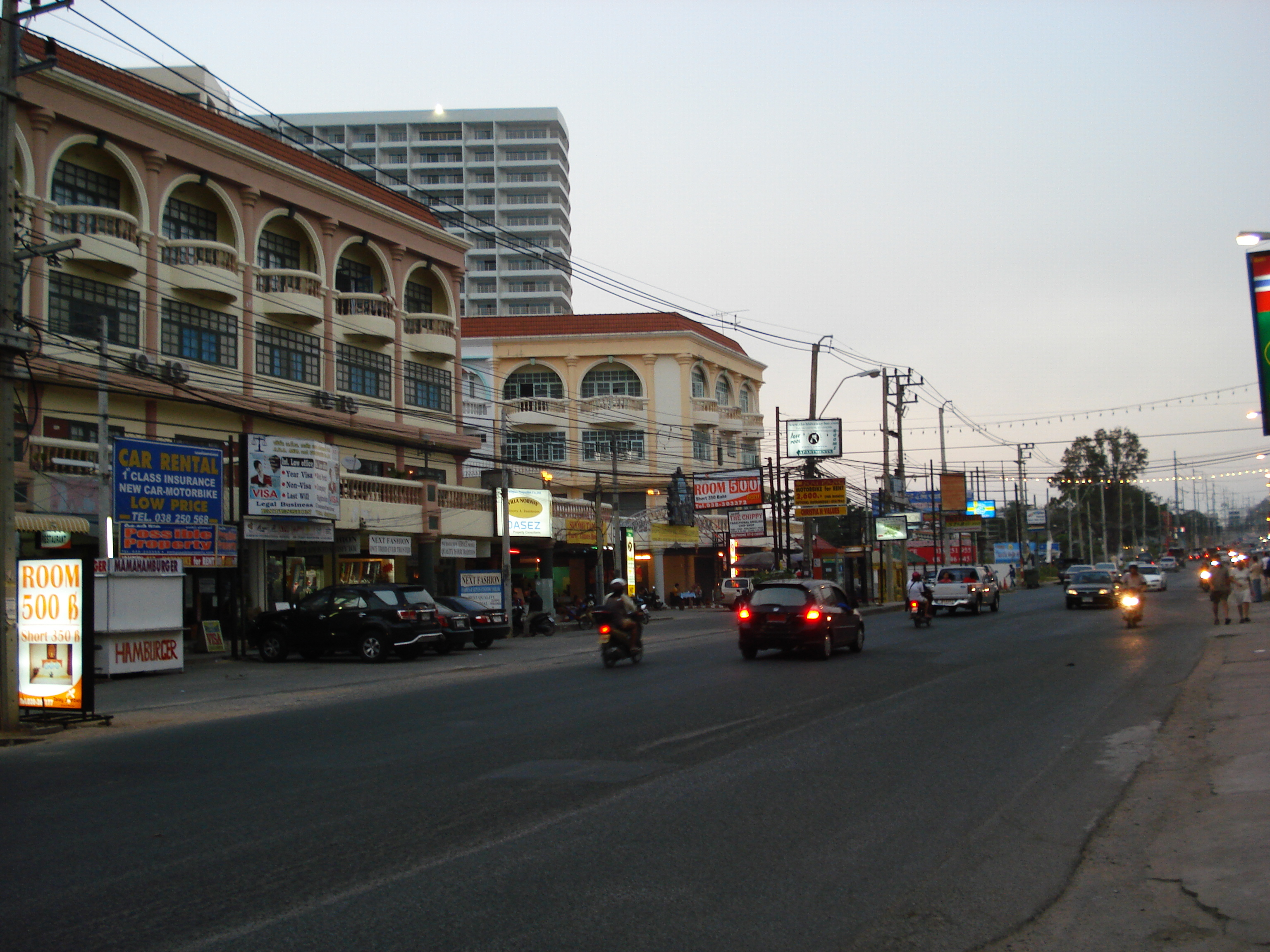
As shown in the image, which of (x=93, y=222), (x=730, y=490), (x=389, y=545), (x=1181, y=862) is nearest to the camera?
(x=1181, y=862)

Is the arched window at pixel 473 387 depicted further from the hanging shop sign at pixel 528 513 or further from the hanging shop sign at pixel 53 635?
the hanging shop sign at pixel 53 635

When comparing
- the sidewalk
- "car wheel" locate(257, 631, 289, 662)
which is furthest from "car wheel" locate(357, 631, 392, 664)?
the sidewalk

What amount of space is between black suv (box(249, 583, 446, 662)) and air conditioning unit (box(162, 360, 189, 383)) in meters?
9.01

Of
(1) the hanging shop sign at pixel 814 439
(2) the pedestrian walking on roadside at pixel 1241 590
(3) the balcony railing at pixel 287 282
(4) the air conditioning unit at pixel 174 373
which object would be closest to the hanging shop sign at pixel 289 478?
(4) the air conditioning unit at pixel 174 373

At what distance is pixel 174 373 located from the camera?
107ft

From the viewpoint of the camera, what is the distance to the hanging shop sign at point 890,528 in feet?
196

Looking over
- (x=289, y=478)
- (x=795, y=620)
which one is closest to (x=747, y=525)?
(x=289, y=478)

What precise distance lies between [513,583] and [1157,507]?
132159mm

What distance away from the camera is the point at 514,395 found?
70375 millimetres

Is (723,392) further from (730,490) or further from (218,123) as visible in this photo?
(218,123)

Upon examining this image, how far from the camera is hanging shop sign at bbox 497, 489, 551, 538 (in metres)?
44.4

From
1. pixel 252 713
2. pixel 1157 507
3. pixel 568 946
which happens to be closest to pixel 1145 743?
pixel 568 946

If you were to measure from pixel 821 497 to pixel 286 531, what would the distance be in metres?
27.8

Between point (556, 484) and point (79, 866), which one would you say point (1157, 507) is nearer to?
point (556, 484)
